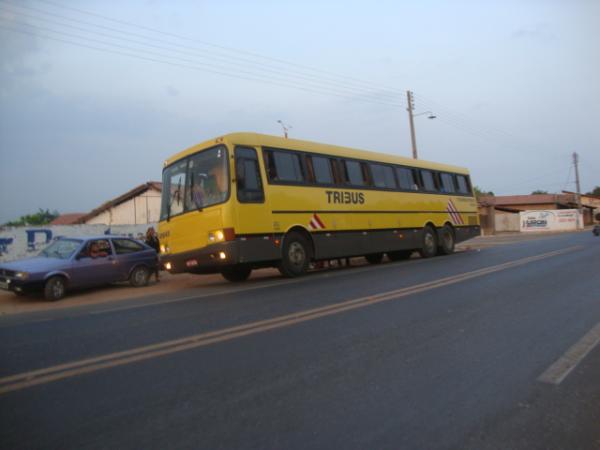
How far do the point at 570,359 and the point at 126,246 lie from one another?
11.0 meters

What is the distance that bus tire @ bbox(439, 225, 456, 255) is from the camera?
691 inches

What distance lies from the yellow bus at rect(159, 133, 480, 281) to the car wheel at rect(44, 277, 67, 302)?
2307 millimetres

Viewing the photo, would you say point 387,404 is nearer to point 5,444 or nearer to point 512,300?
point 5,444

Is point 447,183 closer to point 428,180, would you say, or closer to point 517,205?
point 428,180

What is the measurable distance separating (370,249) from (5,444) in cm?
1175

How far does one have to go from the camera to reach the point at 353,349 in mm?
4609

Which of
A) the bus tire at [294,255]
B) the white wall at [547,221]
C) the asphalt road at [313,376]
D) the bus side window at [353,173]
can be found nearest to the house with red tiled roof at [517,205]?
the white wall at [547,221]

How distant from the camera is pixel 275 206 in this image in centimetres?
1089

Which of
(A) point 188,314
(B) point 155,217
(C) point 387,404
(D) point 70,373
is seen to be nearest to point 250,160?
(A) point 188,314

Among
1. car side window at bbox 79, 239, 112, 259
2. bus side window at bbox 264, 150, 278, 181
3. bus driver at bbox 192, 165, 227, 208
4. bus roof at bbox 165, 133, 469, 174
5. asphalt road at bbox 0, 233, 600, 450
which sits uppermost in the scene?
bus roof at bbox 165, 133, 469, 174

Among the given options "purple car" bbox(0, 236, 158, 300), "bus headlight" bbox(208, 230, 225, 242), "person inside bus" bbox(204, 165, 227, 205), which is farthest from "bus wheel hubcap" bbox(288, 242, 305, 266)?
"purple car" bbox(0, 236, 158, 300)

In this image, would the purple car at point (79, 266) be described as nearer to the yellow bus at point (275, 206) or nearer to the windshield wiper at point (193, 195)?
the yellow bus at point (275, 206)

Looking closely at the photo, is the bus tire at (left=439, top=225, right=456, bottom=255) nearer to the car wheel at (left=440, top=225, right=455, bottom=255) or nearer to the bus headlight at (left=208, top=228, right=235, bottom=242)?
the car wheel at (left=440, top=225, right=455, bottom=255)

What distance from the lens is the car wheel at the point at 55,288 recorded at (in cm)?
1042
